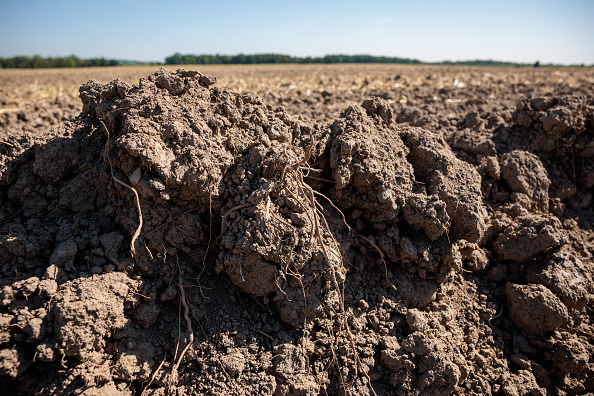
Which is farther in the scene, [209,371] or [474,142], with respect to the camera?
[474,142]

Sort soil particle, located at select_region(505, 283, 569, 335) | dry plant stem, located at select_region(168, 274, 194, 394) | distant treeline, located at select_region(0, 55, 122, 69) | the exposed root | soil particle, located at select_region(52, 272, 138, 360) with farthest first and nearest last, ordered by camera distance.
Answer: distant treeline, located at select_region(0, 55, 122, 69) → soil particle, located at select_region(505, 283, 569, 335) → the exposed root → dry plant stem, located at select_region(168, 274, 194, 394) → soil particle, located at select_region(52, 272, 138, 360)

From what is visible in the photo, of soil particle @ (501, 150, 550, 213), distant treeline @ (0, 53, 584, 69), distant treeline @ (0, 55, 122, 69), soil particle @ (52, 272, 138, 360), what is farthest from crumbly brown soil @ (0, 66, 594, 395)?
distant treeline @ (0, 55, 122, 69)

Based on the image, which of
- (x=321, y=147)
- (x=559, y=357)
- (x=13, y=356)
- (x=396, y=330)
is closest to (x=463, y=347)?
(x=396, y=330)

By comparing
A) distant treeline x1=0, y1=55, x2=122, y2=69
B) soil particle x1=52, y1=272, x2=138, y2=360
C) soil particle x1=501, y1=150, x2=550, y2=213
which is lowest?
soil particle x1=52, y1=272, x2=138, y2=360

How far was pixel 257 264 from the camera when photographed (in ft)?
7.86

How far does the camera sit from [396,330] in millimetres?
2758

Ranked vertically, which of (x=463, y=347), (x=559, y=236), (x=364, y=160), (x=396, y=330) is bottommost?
(x=463, y=347)

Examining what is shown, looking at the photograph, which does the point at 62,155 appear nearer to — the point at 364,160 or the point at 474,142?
the point at 364,160

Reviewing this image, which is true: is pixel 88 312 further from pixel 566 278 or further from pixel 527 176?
pixel 527 176

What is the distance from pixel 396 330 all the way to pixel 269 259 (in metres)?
1.28

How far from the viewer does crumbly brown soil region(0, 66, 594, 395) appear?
214cm

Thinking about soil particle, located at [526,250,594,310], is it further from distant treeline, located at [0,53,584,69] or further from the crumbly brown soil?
distant treeline, located at [0,53,584,69]

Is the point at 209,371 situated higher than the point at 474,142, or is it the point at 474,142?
the point at 474,142

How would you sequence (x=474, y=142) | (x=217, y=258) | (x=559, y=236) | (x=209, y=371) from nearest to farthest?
(x=209, y=371), (x=217, y=258), (x=559, y=236), (x=474, y=142)
